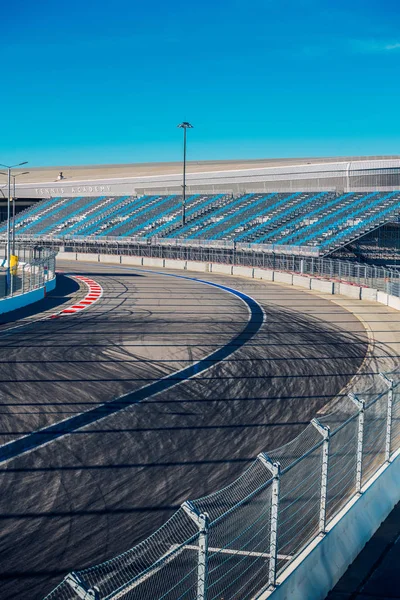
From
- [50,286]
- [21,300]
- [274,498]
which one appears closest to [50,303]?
[21,300]

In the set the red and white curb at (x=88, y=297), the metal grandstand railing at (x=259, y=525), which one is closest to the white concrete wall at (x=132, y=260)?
the red and white curb at (x=88, y=297)

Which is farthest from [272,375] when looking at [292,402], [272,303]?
[272,303]

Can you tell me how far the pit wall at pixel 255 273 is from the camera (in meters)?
37.7

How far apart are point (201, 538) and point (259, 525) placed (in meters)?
2.19

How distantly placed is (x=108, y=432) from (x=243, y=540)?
6421 millimetres

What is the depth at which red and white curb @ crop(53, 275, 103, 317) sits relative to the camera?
31703mm

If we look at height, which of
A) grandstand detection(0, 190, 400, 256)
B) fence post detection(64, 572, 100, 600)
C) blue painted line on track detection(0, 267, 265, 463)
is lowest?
blue painted line on track detection(0, 267, 265, 463)

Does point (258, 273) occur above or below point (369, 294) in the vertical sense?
above

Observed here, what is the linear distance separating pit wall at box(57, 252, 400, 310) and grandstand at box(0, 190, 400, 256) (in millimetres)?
2920

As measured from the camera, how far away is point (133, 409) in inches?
601

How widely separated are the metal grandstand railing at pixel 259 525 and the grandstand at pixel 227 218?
135 feet

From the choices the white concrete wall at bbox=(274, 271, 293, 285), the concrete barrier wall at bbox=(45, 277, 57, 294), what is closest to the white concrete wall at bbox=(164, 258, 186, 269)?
the white concrete wall at bbox=(274, 271, 293, 285)

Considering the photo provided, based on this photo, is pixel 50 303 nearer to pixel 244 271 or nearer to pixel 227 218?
pixel 244 271

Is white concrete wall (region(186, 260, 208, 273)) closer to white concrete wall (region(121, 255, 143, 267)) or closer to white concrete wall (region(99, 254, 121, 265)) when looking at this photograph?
white concrete wall (region(121, 255, 143, 267))
